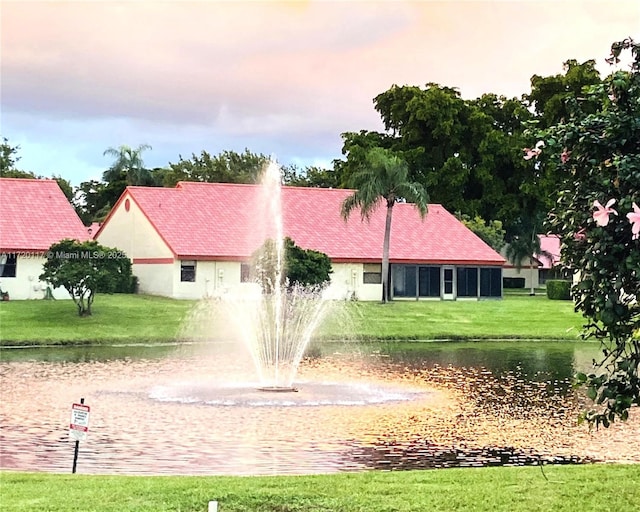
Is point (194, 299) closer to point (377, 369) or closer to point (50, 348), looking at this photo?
point (50, 348)

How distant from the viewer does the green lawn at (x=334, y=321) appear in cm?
3086

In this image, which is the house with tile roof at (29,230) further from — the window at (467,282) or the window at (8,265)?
the window at (467,282)

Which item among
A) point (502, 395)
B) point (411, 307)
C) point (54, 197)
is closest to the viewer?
point (502, 395)

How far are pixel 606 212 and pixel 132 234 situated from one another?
40.9 meters

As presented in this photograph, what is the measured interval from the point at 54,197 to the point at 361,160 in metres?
20.5

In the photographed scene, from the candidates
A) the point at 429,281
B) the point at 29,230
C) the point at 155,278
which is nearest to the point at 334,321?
the point at 155,278

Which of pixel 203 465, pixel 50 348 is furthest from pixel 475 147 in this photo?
pixel 203 465

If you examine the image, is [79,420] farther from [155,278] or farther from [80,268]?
[155,278]

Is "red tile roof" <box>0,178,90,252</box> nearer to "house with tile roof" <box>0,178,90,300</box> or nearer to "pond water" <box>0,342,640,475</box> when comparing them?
"house with tile roof" <box>0,178,90,300</box>

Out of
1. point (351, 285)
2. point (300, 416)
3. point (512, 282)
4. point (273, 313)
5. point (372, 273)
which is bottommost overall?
point (300, 416)

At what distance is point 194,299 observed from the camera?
4100 cm

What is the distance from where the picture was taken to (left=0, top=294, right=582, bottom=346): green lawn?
30.9m

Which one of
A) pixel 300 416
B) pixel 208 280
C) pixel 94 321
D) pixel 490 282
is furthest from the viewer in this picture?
pixel 490 282

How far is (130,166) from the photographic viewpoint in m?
65.4
